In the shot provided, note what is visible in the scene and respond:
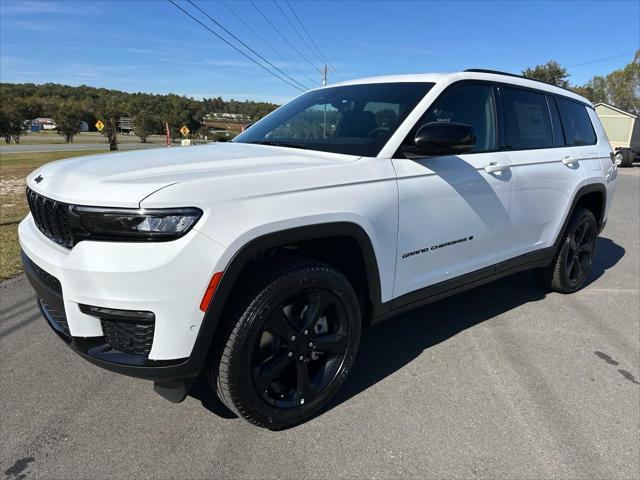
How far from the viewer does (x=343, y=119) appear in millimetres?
3273

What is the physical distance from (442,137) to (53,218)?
80.2 inches

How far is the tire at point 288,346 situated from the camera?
2.19m

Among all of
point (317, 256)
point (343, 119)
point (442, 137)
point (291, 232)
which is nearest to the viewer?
point (291, 232)

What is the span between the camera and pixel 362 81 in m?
3.59

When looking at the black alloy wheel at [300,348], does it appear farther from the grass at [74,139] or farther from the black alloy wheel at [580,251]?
the grass at [74,139]

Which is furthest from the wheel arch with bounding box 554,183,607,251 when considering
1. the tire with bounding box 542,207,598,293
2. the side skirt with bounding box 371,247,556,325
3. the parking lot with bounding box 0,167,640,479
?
the parking lot with bounding box 0,167,640,479

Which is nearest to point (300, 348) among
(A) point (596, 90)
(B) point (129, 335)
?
(B) point (129, 335)

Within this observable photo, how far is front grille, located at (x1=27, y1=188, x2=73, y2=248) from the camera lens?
2.12m

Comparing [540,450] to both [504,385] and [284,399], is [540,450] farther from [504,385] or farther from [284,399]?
[284,399]

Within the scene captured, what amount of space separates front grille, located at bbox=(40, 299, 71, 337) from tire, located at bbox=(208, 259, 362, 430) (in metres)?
0.71

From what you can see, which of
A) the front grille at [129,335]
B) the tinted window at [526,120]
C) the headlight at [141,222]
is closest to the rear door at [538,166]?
the tinted window at [526,120]

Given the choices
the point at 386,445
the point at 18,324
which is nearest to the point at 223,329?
the point at 386,445

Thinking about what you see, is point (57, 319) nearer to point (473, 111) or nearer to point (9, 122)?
point (473, 111)

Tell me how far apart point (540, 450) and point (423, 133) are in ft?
5.83
